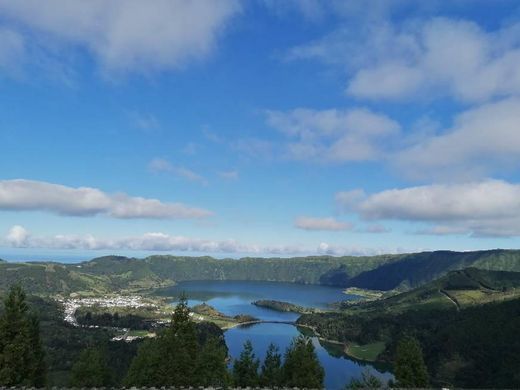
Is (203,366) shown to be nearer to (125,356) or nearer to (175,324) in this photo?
(175,324)

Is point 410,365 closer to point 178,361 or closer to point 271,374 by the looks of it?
point 271,374

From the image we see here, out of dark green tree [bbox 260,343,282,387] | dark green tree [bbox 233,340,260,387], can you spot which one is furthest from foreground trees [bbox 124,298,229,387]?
dark green tree [bbox 260,343,282,387]

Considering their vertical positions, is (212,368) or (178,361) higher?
(178,361)

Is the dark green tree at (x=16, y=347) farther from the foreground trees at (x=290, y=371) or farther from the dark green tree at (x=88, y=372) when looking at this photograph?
the foreground trees at (x=290, y=371)

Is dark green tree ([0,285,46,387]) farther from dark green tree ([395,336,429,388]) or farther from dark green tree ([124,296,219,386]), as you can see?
dark green tree ([395,336,429,388])

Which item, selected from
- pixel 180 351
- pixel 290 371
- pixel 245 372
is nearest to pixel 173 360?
pixel 180 351
